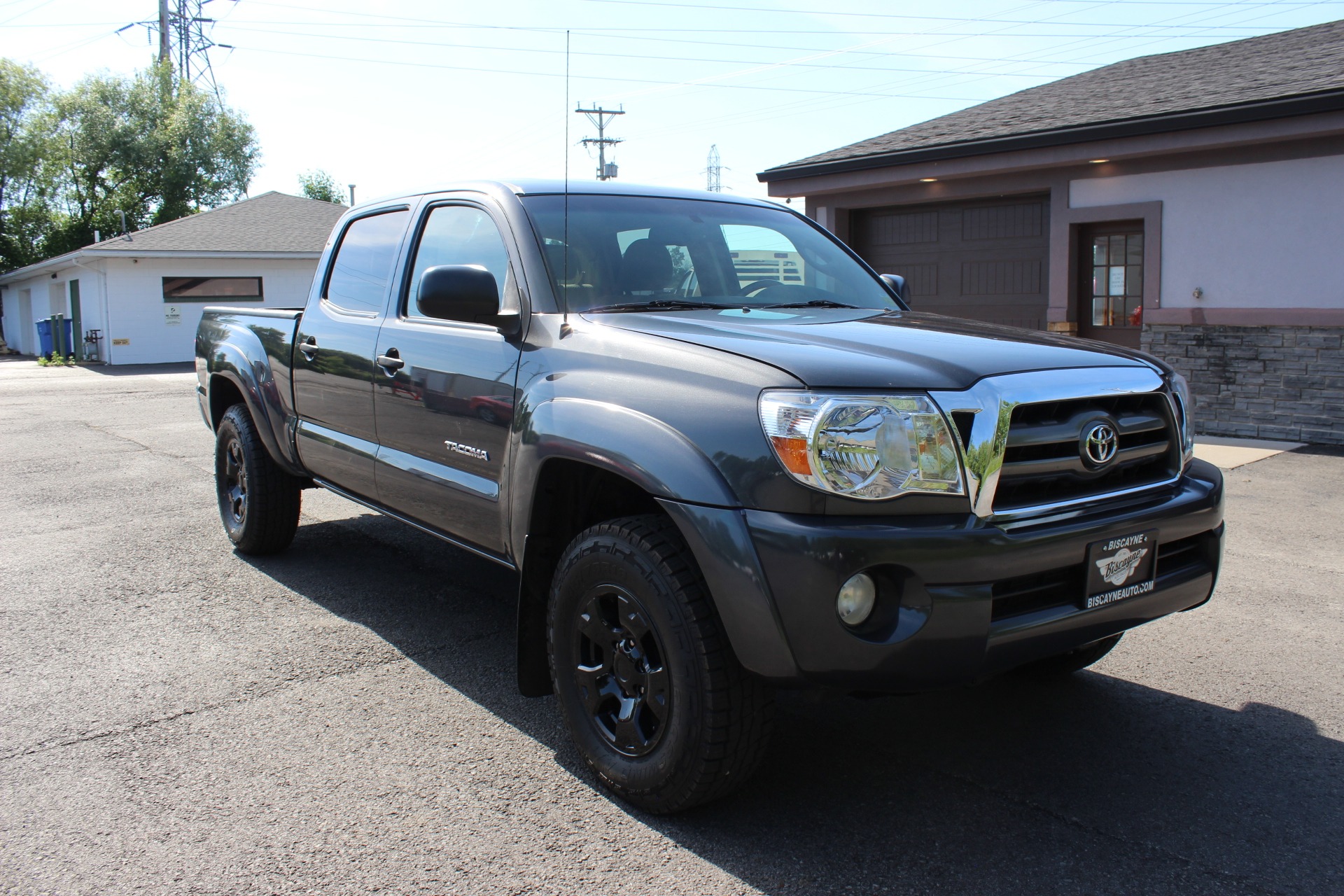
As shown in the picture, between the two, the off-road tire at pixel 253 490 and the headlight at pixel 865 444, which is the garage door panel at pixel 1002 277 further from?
the headlight at pixel 865 444

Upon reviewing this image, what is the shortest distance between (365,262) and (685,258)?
1.66 metres

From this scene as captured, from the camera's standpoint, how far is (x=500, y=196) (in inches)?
153

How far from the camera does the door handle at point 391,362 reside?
4133mm

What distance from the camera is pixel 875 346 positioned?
9.67ft

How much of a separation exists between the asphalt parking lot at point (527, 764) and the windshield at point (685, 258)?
153cm

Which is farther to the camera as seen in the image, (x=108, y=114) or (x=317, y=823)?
(x=108, y=114)

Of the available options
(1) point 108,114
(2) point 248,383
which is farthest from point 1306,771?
(1) point 108,114

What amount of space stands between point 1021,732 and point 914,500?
145 cm

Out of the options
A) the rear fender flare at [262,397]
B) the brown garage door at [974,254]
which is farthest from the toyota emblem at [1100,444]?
the brown garage door at [974,254]

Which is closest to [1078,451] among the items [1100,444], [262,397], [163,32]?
[1100,444]

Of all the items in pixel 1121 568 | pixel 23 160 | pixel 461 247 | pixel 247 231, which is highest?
pixel 23 160

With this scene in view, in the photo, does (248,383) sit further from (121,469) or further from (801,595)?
(121,469)

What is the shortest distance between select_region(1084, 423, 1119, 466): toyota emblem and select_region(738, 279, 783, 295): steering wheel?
151 centimetres

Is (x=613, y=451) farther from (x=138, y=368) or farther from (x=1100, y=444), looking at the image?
(x=138, y=368)
